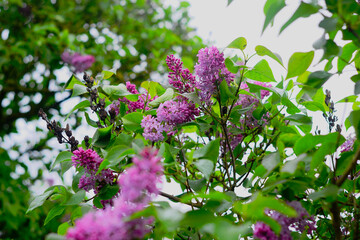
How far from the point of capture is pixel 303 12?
384 millimetres

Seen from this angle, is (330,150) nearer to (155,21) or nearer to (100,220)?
(100,220)

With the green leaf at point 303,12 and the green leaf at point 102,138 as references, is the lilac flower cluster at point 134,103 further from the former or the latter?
the green leaf at point 303,12

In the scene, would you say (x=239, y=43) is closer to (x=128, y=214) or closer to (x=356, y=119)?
(x=356, y=119)

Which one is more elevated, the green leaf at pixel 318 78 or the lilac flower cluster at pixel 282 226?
the green leaf at pixel 318 78

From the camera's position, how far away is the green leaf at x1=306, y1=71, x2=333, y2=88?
1.39ft

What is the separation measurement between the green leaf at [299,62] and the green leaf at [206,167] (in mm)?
163

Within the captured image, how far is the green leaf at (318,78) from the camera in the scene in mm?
423

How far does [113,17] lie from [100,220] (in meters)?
2.84

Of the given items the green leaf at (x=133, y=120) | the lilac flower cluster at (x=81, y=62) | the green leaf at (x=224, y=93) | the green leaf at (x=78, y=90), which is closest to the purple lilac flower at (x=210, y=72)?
the green leaf at (x=224, y=93)

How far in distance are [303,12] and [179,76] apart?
0.97ft

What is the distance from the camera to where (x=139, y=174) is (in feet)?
1.02

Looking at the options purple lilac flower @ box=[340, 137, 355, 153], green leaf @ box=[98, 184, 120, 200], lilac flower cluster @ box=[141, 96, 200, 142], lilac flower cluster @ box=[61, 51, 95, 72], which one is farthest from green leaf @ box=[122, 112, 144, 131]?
lilac flower cluster @ box=[61, 51, 95, 72]

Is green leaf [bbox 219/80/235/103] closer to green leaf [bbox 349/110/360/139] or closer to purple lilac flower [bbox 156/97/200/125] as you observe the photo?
purple lilac flower [bbox 156/97/200/125]

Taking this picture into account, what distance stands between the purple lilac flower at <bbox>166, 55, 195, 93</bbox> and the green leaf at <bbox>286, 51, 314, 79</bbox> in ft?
0.73
